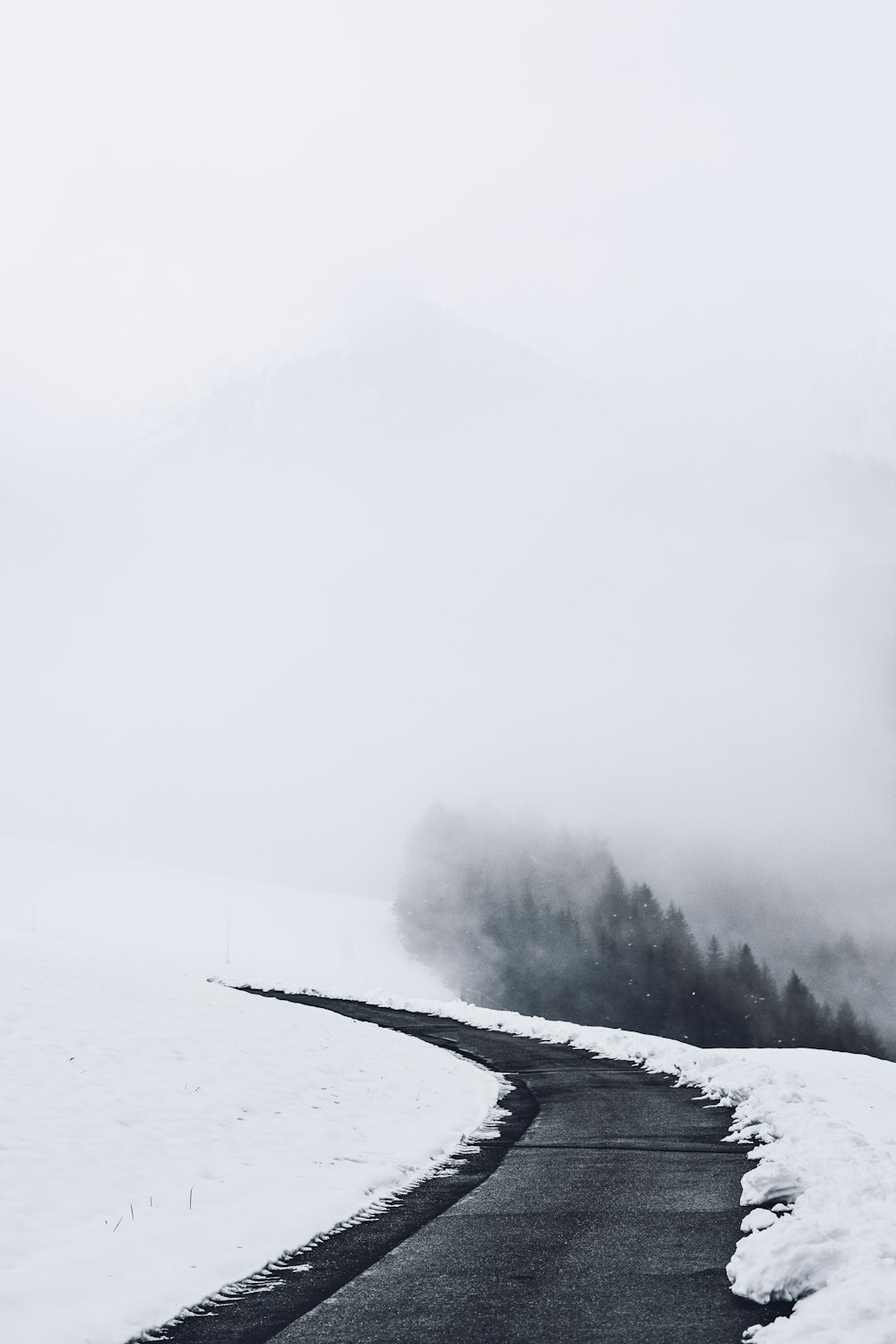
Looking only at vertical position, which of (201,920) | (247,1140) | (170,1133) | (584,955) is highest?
(201,920)

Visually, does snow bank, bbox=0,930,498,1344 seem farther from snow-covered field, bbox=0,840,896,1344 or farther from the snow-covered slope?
the snow-covered slope

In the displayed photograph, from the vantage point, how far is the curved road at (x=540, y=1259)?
679 centimetres

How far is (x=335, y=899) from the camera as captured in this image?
115 m

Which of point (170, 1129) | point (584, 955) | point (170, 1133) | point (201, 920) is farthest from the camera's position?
point (584, 955)

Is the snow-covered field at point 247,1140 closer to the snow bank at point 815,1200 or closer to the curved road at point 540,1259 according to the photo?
the snow bank at point 815,1200

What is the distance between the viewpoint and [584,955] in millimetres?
120250

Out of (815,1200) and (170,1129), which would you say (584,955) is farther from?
(815,1200)

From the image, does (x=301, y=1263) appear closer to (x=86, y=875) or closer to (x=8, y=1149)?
(x=8, y=1149)

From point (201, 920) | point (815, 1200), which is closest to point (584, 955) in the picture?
point (201, 920)

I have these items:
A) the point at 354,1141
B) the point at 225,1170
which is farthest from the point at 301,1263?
Result: the point at 354,1141

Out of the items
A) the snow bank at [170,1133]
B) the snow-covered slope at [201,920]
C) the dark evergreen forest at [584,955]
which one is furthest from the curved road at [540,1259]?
the dark evergreen forest at [584,955]

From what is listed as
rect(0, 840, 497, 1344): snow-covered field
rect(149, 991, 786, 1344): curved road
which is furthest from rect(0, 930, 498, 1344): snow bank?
rect(149, 991, 786, 1344): curved road

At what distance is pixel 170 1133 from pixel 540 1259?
5.87m

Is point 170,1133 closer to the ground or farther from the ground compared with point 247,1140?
farther from the ground
